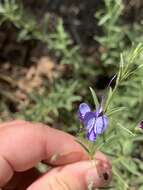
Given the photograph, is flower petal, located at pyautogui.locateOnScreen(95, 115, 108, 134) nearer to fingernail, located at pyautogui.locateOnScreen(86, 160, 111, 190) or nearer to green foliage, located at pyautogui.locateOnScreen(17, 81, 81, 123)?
fingernail, located at pyautogui.locateOnScreen(86, 160, 111, 190)

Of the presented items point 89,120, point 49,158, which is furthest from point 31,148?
point 89,120

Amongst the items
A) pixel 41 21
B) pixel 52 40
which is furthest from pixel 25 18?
pixel 41 21

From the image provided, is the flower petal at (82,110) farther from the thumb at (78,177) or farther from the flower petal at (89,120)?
the thumb at (78,177)

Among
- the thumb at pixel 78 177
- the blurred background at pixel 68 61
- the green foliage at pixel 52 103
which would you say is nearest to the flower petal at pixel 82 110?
the thumb at pixel 78 177

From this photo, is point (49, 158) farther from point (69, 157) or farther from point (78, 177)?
point (78, 177)

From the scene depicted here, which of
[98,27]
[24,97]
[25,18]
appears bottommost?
[24,97]

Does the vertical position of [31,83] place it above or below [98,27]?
below

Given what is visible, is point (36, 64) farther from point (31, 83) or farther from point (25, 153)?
point (25, 153)
